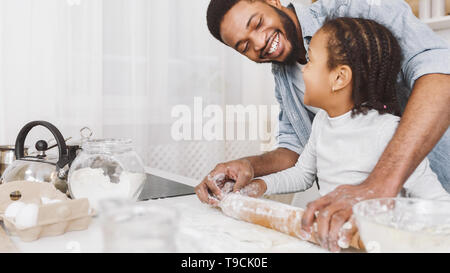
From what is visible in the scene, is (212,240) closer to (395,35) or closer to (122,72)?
(395,35)

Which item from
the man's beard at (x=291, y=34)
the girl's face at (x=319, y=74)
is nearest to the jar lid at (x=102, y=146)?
the girl's face at (x=319, y=74)

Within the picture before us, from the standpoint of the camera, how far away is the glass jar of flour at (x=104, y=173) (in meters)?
0.85

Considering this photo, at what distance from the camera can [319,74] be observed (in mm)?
1040

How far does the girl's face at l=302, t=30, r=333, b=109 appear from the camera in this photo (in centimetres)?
103

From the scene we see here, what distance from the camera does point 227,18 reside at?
4.56 feet

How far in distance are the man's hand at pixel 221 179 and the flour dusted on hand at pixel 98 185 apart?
169 mm

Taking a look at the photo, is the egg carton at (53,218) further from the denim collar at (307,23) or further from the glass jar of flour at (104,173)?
the denim collar at (307,23)

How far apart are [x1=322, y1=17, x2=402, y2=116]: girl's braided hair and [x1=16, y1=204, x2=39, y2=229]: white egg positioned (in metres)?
0.74

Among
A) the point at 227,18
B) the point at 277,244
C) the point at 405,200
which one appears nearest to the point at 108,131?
the point at 227,18

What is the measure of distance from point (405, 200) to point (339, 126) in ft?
1.54

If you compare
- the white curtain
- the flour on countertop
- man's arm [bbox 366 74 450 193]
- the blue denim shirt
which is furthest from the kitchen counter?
the white curtain

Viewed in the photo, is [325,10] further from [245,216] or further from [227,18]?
[245,216]

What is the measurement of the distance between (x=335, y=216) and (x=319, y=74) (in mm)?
490

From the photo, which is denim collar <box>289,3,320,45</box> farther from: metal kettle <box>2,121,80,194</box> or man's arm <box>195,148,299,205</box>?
metal kettle <box>2,121,80,194</box>
